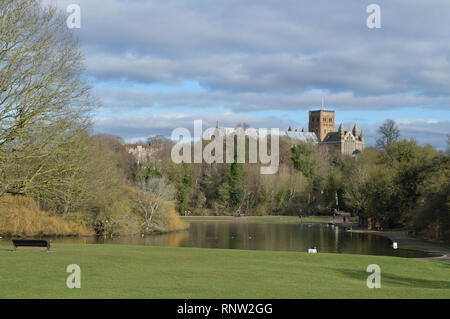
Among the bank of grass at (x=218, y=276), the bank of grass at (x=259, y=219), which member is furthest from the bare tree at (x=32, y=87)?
the bank of grass at (x=259, y=219)

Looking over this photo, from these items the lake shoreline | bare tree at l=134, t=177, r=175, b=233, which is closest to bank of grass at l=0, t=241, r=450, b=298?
the lake shoreline

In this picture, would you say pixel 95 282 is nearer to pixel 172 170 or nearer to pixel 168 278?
pixel 168 278

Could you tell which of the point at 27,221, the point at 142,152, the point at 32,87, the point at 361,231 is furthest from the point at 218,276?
the point at 142,152

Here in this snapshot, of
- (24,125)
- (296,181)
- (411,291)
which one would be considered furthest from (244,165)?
(411,291)

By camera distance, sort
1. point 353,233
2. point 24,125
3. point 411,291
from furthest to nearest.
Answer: point 353,233
point 24,125
point 411,291

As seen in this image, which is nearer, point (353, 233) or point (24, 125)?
point (24, 125)

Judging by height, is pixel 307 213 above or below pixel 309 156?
below

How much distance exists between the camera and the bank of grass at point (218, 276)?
40.4ft

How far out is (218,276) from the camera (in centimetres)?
1541

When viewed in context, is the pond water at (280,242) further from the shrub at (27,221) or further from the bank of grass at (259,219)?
the bank of grass at (259,219)

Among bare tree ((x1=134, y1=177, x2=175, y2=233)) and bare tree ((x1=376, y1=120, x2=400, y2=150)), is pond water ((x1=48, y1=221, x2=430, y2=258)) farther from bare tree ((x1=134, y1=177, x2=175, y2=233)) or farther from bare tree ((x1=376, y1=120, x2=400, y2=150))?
bare tree ((x1=376, y1=120, x2=400, y2=150))
